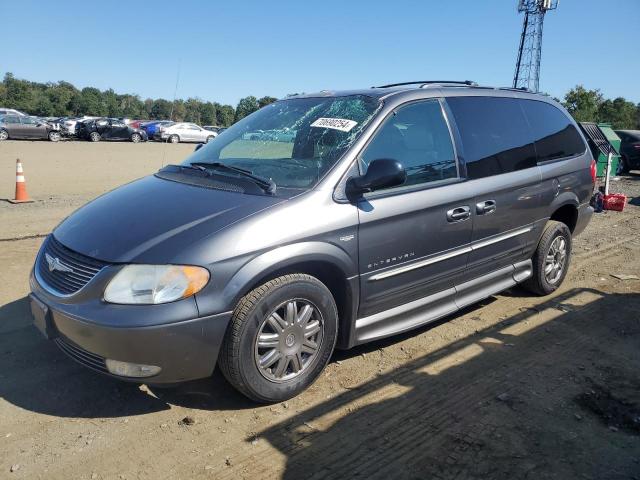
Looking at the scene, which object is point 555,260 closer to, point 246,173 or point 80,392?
point 246,173

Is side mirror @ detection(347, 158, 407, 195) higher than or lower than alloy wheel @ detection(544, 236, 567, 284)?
higher

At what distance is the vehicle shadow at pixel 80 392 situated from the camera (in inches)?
121

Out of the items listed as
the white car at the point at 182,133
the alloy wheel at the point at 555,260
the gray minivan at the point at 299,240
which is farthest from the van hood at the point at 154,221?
the white car at the point at 182,133

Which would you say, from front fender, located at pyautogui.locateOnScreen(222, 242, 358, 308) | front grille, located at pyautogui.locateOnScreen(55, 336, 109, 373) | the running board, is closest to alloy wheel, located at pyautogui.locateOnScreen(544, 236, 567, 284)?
the running board

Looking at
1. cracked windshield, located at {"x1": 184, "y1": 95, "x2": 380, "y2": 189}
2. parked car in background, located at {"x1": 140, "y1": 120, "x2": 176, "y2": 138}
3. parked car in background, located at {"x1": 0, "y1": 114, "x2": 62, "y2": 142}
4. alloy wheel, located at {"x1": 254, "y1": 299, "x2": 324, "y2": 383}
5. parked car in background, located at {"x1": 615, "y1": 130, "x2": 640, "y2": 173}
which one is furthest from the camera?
parked car in background, located at {"x1": 140, "y1": 120, "x2": 176, "y2": 138}

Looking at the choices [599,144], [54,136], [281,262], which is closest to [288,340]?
[281,262]

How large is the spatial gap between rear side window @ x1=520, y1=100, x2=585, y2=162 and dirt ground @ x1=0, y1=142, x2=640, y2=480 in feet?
5.23

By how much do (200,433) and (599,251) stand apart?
617cm

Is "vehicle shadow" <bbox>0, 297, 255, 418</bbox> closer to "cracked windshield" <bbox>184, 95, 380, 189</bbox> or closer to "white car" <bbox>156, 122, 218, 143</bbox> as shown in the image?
"cracked windshield" <bbox>184, 95, 380, 189</bbox>

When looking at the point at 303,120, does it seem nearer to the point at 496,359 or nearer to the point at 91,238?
the point at 91,238

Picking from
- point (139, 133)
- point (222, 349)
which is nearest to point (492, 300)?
point (222, 349)

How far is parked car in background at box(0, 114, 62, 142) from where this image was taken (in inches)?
1165

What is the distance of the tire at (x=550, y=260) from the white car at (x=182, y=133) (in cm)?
3553

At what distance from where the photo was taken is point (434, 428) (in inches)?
115
